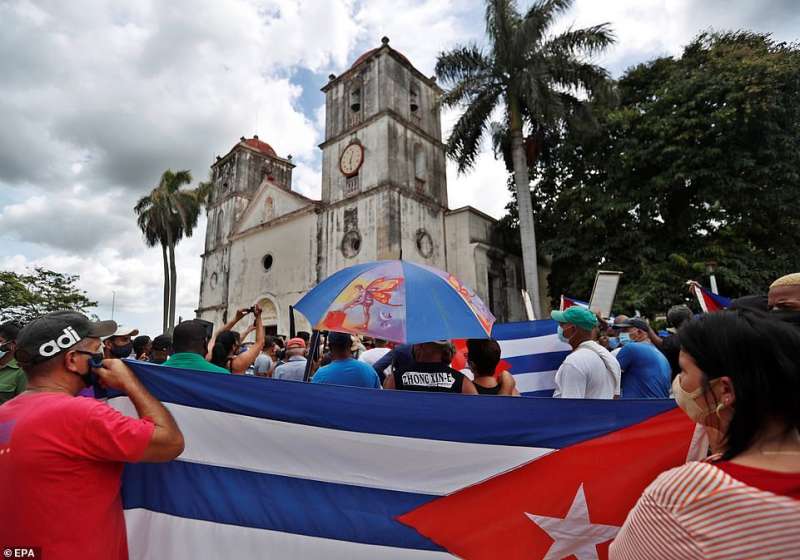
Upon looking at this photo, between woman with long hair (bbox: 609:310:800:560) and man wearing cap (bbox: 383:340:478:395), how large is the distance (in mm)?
1702

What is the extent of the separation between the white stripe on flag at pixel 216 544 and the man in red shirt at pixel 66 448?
34cm

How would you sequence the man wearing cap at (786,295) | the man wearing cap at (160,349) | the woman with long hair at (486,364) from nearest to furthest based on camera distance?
the man wearing cap at (786,295), the woman with long hair at (486,364), the man wearing cap at (160,349)

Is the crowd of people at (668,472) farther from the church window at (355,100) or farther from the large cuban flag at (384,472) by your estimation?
the church window at (355,100)

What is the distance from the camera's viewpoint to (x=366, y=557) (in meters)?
1.98

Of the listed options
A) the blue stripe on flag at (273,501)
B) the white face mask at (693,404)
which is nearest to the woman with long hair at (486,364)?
the blue stripe on flag at (273,501)

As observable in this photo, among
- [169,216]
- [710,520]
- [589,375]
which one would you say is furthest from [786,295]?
[169,216]

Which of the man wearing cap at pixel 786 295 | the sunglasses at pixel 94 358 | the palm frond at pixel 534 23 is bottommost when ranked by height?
the sunglasses at pixel 94 358

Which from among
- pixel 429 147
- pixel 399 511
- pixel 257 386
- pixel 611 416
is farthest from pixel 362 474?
→ pixel 429 147

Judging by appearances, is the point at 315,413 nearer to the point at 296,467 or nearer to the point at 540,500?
the point at 296,467

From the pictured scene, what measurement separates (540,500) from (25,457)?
198cm

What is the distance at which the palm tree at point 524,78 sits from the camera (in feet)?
47.1

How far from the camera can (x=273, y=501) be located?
6.79 ft

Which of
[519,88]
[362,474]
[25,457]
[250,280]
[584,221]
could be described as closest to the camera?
[25,457]

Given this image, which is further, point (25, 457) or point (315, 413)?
point (315, 413)
